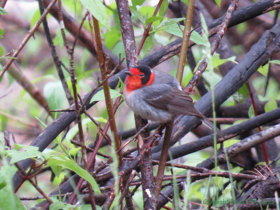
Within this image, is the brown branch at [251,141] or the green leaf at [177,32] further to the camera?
the brown branch at [251,141]

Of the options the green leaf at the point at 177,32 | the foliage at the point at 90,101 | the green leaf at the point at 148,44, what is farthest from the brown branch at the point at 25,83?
the green leaf at the point at 177,32

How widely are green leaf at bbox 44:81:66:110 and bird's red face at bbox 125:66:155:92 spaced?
1.99 ft

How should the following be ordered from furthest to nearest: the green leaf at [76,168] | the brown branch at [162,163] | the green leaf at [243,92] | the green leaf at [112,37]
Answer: the green leaf at [112,37] → the green leaf at [243,92] → the brown branch at [162,163] → the green leaf at [76,168]

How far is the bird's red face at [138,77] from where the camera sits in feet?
7.34

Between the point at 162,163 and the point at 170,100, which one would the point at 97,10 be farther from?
the point at 170,100

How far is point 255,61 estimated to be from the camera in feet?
8.20

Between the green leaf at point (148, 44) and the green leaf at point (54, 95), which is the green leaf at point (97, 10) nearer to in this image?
the green leaf at point (148, 44)

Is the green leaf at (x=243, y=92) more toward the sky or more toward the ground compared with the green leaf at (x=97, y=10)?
more toward the sky

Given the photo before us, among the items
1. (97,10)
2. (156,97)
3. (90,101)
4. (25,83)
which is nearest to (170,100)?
(156,97)

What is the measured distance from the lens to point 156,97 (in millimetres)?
2611

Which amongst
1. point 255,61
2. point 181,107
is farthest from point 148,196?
point 255,61

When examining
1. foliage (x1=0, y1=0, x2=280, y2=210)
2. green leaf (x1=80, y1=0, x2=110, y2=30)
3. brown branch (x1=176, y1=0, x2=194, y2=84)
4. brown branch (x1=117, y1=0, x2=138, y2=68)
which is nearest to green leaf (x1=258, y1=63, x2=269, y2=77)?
foliage (x1=0, y1=0, x2=280, y2=210)

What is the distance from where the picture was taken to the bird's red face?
7.34ft

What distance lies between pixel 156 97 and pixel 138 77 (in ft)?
1.03
